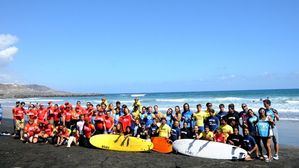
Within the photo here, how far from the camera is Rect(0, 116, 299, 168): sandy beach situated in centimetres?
860

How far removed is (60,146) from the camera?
37.0ft

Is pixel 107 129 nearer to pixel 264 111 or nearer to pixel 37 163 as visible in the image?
pixel 37 163

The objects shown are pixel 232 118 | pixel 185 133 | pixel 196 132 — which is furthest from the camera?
pixel 185 133

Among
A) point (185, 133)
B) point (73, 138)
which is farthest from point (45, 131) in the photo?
point (185, 133)

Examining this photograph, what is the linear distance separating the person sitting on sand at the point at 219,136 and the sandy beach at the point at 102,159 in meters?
0.69

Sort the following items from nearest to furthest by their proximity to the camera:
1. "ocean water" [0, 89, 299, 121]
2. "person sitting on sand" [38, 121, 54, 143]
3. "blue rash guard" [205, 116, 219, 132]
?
"blue rash guard" [205, 116, 219, 132] < "person sitting on sand" [38, 121, 54, 143] < "ocean water" [0, 89, 299, 121]

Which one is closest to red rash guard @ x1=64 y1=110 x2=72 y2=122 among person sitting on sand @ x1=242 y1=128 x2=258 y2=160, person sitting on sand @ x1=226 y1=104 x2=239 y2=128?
person sitting on sand @ x1=226 y1=104 x2=239 y2=128

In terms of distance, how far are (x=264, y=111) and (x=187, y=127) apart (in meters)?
2.78

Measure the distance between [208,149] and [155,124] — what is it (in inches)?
90.5

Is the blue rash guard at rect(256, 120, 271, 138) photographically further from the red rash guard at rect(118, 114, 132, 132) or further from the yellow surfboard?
the red rash guard at rect(118, 114, 132, 132)

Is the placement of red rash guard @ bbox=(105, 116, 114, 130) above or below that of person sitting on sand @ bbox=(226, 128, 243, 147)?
above

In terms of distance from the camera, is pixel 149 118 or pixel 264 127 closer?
pixel 264 127

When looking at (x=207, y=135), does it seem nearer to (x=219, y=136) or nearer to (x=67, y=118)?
(x=219, y=136)

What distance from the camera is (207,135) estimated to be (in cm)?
955
